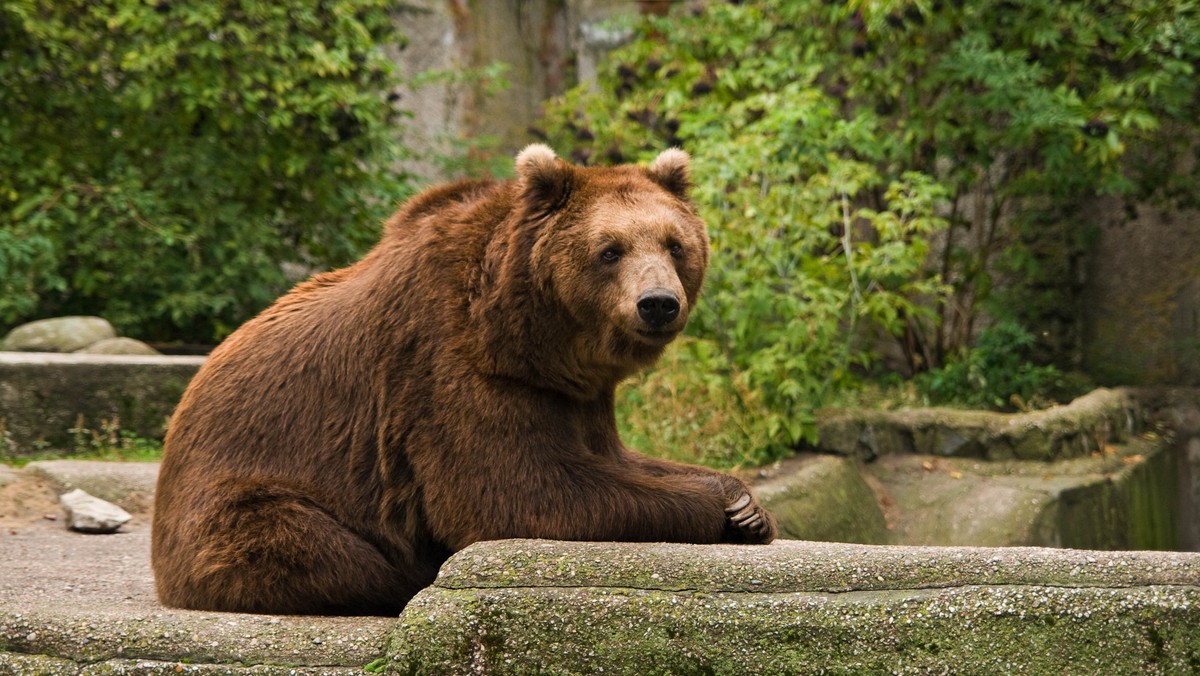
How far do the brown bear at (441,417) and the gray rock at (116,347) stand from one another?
4402 mm

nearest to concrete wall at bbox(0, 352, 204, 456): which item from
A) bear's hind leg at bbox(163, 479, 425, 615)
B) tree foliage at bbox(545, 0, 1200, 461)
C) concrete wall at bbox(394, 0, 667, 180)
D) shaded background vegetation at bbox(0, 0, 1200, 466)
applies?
shaded background vegetation at bbox(0, 0, 1200, 466)

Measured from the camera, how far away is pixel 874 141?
857 cm

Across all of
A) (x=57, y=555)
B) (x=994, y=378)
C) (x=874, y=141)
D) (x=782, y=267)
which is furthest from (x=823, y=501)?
(x=57, y=555)

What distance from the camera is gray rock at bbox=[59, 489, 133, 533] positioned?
5.63 m

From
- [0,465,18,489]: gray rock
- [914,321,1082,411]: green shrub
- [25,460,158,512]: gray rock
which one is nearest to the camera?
[0,465,18,489]: gray rock

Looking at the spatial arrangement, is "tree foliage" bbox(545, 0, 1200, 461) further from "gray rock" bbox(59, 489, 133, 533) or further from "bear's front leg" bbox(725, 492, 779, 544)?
"gray rock" bbox(59, 489, 133, 533)

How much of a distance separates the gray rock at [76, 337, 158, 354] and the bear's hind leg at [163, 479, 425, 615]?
4784mm

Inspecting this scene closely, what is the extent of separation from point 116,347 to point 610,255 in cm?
535

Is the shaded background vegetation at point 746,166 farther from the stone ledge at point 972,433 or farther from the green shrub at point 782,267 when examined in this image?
the stone ledge at point 972,433

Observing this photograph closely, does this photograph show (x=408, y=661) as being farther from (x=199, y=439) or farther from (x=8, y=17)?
(x=8, y=17)

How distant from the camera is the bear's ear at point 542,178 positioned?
12.3 ft

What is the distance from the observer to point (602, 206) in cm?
382

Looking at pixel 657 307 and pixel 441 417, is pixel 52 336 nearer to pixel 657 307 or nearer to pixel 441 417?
pixel 441 417

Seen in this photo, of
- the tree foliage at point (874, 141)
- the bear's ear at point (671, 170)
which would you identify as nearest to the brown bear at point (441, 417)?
the bear's ear at point (671, 170)
